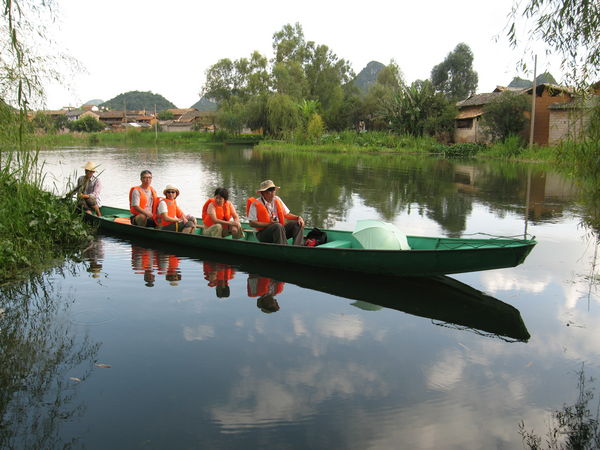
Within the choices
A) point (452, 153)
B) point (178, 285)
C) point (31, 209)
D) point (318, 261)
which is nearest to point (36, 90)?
point (31, 209)

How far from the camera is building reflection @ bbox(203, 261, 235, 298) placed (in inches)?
263

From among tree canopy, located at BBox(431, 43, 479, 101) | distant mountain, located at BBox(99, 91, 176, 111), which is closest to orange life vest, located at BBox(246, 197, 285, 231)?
tree canopy, located at BBox(431, 43, 479, 101)

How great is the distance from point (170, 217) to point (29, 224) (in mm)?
2118

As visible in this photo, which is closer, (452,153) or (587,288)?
(587,288)

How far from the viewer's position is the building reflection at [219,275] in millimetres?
6680

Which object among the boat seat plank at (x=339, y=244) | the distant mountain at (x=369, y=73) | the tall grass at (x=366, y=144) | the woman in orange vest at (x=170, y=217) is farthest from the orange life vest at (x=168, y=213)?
the distant mountain at (x=369, y=73)

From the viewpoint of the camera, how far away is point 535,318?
19.2 ft

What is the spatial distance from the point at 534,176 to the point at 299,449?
2049 centimetres

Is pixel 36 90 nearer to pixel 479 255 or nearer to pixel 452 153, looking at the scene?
pixel 479 255

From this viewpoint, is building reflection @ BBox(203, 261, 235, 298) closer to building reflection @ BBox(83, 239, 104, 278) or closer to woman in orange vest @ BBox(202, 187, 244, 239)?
woman in orange vest @ BBox(202, 187, 244, 239)

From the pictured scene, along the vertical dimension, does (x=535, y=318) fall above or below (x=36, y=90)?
below

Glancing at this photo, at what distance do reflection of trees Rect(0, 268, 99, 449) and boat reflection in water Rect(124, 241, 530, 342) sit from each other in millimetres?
1583

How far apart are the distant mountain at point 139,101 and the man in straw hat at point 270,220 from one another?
150m

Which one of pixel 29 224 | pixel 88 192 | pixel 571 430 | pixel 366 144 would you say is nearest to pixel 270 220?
pixel 29 224
